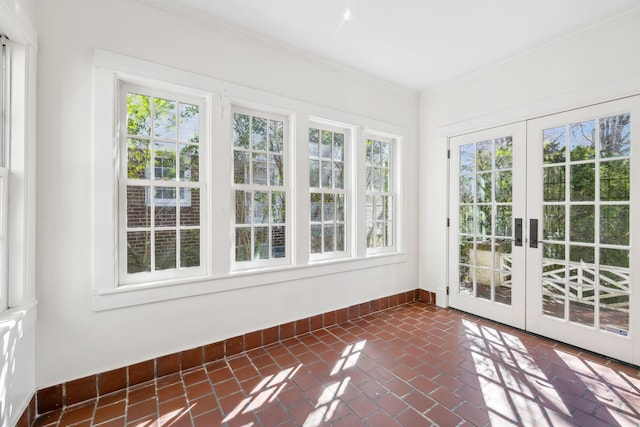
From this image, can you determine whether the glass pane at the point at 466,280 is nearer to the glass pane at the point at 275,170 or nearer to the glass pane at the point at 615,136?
the glass pane at the point at 615,136

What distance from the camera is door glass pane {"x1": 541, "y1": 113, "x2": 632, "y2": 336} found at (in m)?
2.63

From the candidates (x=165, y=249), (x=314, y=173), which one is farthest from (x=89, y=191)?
(x=314, y=173)

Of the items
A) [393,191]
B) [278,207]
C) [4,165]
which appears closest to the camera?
[4,165]

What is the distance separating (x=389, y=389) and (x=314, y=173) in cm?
225

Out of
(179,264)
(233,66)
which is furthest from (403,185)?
(179,264)

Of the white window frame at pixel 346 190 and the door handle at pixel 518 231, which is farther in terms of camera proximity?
the white window frame at pixel 346 190

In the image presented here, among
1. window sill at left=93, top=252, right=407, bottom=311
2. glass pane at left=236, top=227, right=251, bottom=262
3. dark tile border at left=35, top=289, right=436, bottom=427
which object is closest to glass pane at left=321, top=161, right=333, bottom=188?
window sill at left=93, top=252, right=407, bottom=311

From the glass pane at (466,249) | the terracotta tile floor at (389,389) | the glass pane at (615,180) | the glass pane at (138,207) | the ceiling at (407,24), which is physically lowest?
the terracotta tile floor at (389,389)

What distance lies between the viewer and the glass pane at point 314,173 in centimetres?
341

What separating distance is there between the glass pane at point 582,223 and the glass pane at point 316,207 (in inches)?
100

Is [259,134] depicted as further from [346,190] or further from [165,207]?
[346,190]

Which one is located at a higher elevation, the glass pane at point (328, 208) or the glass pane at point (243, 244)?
the glass pane at point (328, 208)

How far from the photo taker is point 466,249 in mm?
3826

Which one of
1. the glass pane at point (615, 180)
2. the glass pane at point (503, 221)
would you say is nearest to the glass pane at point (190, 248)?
the glass pane at point (503, 221)
